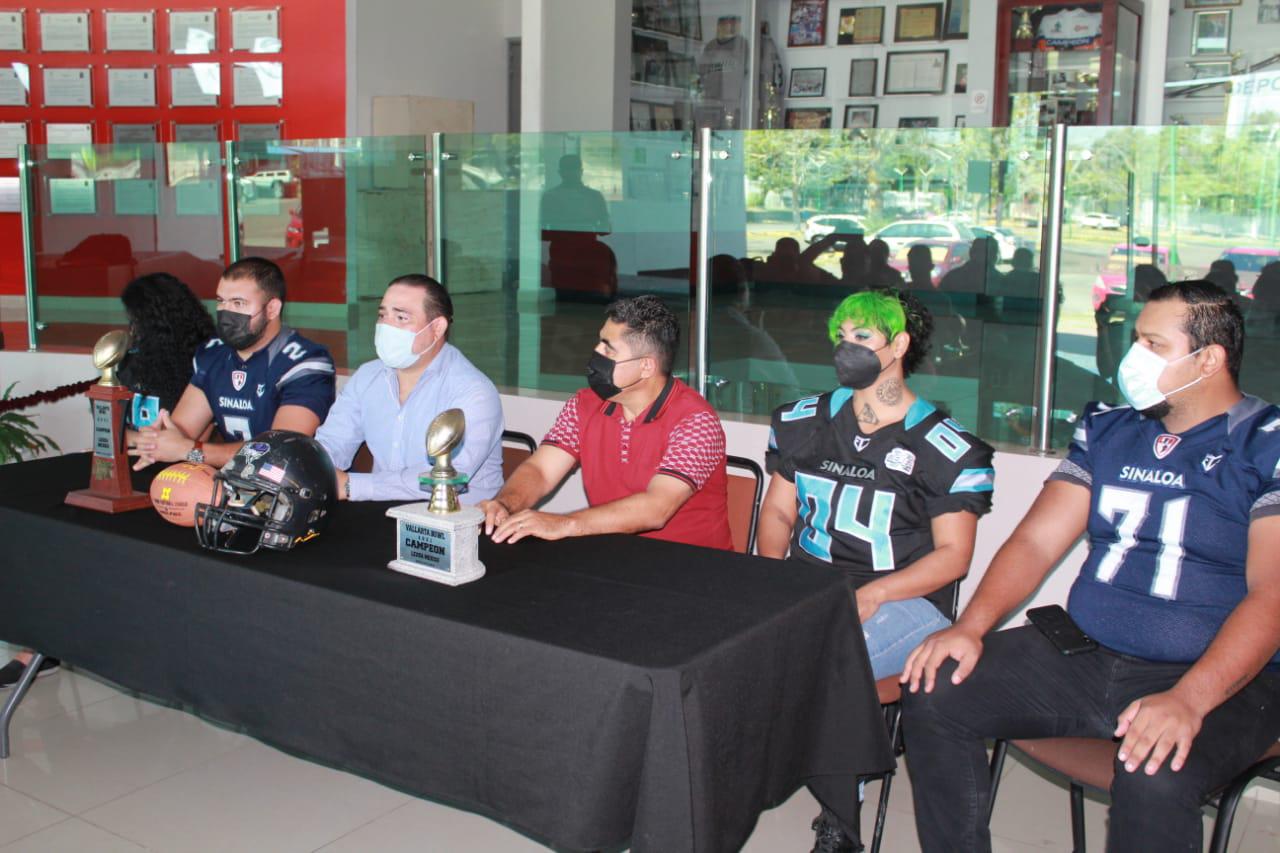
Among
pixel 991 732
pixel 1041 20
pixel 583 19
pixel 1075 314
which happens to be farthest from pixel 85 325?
pixel 1041 20

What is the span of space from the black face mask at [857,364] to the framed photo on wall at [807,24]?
809 cm

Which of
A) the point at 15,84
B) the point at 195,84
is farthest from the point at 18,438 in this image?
the point at 15,84

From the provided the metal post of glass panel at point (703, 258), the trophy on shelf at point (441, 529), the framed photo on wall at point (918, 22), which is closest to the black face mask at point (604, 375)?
the trophy on shelf at point (441, 529)

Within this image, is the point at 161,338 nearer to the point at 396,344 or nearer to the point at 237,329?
the point at 237,329

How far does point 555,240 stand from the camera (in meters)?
5.03

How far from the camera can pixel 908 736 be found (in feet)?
8.34

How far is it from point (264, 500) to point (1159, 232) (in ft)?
8.96

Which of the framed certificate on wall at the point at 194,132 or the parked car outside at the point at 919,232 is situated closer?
the parked car outside at the point at 919,232

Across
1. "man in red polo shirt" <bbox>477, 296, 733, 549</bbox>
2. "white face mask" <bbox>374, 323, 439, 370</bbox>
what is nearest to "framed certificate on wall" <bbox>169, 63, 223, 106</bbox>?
"white face mask" <bbox>374, 323, 439, 370</bbox>

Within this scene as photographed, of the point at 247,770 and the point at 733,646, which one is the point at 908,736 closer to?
the point at 733,646

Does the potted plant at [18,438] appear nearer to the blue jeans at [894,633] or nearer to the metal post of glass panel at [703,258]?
the metal post of glass panel at [703,258]

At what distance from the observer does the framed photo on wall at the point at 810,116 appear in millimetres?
10484

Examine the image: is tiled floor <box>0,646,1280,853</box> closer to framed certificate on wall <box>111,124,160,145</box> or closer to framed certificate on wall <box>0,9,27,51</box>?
framed certificate on wall <box>111,124,160,145</box>

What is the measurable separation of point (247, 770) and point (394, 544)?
3.71ft
